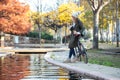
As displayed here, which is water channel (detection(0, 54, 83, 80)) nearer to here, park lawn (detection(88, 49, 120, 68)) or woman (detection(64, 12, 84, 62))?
woman (detection(64, 12, 84, 62))

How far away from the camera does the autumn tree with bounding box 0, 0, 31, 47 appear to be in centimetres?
4719

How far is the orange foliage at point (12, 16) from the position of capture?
4719 cm

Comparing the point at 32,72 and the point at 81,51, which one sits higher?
the point at 81,51

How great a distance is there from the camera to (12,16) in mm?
47969

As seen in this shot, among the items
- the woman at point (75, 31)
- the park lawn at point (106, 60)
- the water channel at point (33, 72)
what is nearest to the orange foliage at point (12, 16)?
the park lawn at point (106, 60)

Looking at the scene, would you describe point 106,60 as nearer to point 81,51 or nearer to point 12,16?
point 81,51

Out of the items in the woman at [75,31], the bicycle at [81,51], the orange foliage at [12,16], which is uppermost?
the orange foliage at [12,16]

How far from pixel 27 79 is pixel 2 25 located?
3525 cm

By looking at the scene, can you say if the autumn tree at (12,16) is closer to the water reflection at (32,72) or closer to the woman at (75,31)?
the woman at (75,31)

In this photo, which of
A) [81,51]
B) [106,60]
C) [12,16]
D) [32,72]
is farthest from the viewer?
[12,16]

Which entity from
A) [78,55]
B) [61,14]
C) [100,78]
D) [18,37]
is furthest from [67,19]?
[100,78]

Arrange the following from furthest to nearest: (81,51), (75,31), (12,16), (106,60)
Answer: (12,16), (106,60), (81,51), (75,31)

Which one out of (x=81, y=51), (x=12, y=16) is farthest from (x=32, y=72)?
(x=12, y=16)

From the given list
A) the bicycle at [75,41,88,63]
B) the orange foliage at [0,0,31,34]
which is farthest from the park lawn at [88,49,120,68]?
the orange foliage at [0,0,31,34]
